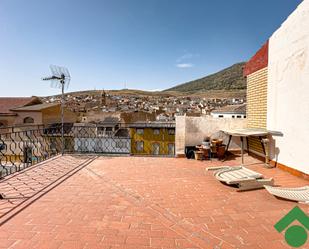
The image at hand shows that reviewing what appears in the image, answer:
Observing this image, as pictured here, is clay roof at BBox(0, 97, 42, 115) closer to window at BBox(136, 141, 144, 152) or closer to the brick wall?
window at BBox(136, 141, 144, 152)

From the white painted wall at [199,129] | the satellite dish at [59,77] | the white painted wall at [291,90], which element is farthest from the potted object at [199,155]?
the satellite dish at [59,77]

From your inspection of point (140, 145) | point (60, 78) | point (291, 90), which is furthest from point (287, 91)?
point (140, 145)

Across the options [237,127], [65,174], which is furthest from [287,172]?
[65,174]

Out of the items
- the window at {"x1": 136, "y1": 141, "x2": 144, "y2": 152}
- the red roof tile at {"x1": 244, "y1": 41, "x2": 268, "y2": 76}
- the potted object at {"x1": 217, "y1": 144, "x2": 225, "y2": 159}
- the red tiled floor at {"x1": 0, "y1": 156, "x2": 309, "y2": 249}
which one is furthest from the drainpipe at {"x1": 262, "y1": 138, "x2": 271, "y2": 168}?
the window at {"x1": 136, "y1": 141, "x2": 144, "y2": 152}

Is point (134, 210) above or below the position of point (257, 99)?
below

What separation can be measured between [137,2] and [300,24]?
6958mm

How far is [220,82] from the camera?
237ft

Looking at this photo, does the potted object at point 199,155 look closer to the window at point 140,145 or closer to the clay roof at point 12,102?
the window at point 140,145

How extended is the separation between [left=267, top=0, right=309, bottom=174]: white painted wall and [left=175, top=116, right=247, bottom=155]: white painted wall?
1420mm

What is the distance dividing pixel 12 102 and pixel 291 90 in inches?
1186

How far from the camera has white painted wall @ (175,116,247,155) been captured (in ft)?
21.3

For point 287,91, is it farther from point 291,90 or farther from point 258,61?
point 258,61

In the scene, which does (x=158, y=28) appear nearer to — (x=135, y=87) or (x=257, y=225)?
(x=257, y=225)

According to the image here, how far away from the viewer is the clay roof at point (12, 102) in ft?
78.4
